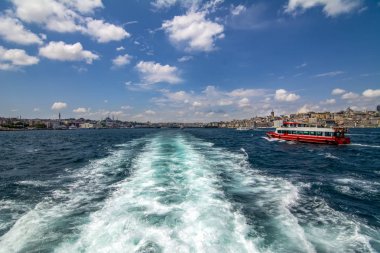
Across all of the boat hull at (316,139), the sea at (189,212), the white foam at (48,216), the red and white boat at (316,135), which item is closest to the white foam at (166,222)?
Result: the sea at (189,212)

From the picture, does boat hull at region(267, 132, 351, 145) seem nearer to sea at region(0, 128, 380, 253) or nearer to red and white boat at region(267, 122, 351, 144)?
red and white boat at region(267, 122, 351, 144)

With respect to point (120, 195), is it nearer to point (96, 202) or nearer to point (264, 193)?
point (96, 202)

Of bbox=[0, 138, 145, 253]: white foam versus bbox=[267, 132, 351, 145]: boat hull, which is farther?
bbox=[267, 132, 351, 145]: boat hull

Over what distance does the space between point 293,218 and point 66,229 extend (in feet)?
39.5

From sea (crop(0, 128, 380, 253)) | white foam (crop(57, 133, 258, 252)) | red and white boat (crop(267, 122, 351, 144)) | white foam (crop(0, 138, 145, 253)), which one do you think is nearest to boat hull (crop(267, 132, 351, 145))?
red and white boat (crop(267, 122, 351, 144))

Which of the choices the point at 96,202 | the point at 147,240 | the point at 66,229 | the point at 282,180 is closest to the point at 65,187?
the point at 96,202

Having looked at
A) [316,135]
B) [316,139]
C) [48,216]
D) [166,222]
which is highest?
[316,135]

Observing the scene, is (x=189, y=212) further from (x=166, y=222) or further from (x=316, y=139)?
(x=316, y=139)

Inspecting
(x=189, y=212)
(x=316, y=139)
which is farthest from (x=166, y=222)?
(x=316, y=139)

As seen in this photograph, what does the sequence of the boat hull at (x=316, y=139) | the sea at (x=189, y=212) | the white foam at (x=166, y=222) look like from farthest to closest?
the boat hull at (x=316, y=139), the sea at (x=189, y=212), the white foam at (x=166, y=222)

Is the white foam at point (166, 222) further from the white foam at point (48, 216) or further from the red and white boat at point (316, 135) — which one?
the red and white boat at point (316, 135)

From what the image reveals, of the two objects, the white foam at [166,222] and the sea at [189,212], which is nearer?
the white foam at [166,222]

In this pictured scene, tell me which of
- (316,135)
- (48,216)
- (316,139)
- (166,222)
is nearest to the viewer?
(166,222)

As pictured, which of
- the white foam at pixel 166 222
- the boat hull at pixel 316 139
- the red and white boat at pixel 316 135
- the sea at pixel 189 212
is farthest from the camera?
the red and white boat at pixel 316 135
